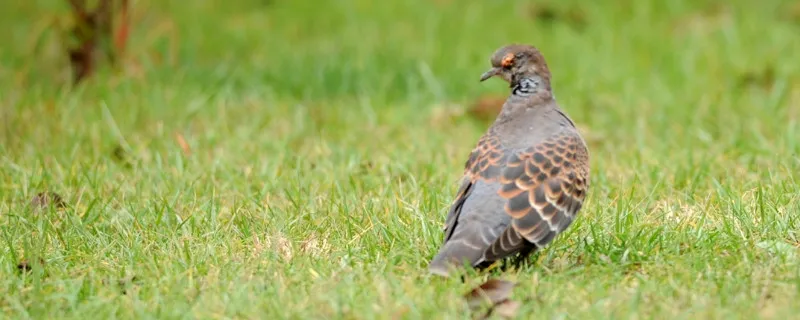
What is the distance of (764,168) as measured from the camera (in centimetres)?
661

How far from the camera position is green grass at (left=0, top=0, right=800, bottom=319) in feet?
14.8

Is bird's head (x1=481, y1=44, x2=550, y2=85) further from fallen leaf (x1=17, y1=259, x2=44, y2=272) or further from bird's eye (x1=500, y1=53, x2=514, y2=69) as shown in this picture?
fallen leaf (x1=17, y1=259, x2=44, y2=272)

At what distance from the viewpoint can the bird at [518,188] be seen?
15.1 feet

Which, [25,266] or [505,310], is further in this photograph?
[25,266]

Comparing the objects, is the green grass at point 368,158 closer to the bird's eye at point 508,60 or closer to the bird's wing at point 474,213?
the bird's wing at point 474,213

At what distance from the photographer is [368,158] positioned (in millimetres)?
6992

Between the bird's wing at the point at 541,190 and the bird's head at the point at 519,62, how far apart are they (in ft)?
1.62

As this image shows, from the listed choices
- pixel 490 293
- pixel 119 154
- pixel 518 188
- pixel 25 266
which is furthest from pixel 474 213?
pixel 119 154

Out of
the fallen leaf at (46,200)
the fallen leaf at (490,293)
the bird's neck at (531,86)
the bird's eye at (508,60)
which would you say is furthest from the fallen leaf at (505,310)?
the fallen leaf at (46,200)

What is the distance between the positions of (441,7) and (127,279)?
6.48 metres

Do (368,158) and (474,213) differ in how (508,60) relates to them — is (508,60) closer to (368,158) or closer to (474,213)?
(474,213)

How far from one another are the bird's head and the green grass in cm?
67

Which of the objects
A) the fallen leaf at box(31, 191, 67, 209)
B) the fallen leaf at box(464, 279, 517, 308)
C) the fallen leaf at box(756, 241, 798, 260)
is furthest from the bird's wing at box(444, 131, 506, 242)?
the fallen leaf at box(31, 191, 67, 209)

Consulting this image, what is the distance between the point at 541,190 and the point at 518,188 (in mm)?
104
